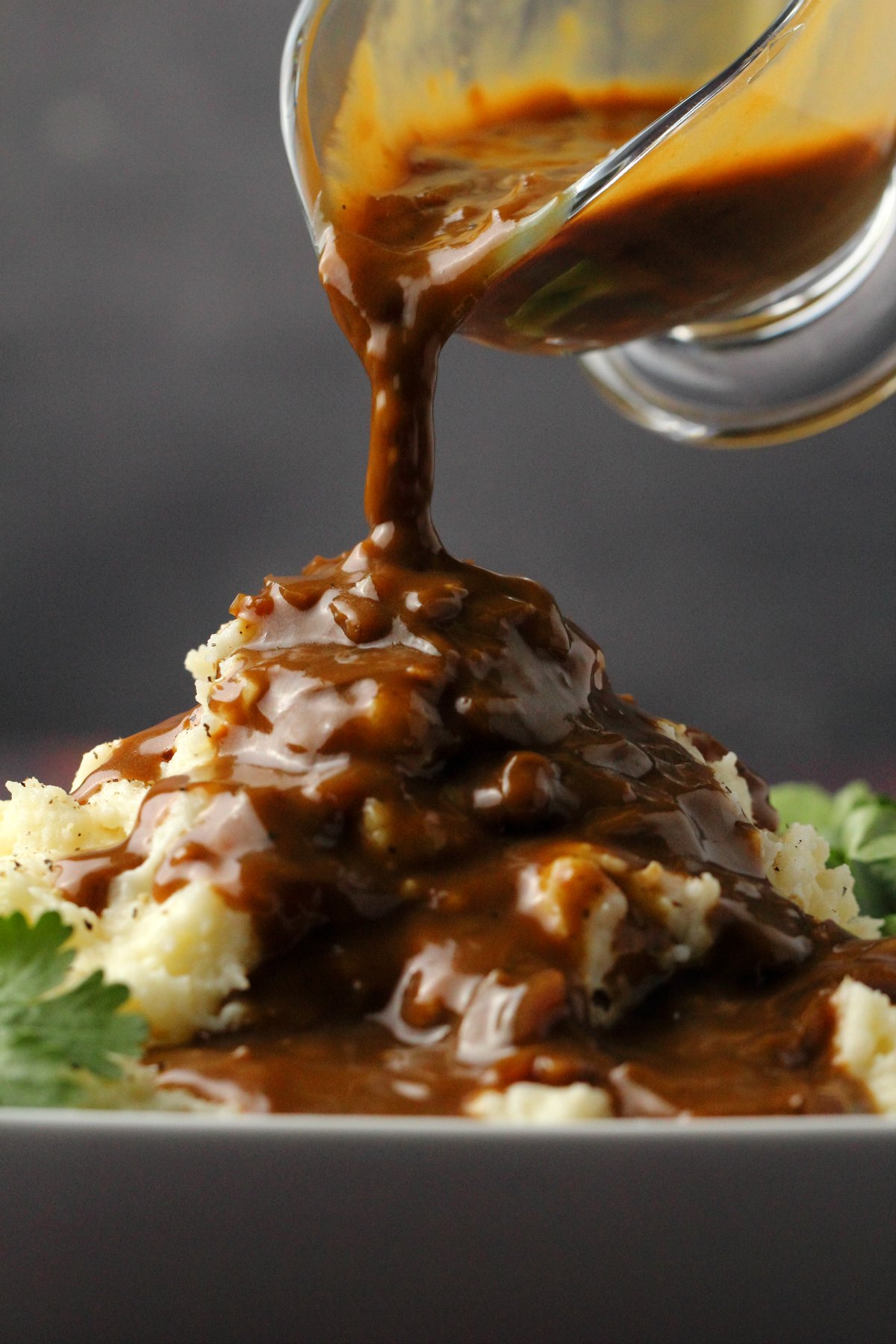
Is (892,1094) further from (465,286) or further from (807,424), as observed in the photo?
(807,424)

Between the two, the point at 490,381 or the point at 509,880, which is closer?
the point at 509,880

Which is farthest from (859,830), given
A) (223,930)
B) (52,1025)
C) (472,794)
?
(52,1025)

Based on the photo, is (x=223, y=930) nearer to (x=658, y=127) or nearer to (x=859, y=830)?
(x=658, y=127)

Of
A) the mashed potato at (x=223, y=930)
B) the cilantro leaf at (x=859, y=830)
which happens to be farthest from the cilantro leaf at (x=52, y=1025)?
the cilantro leaf at (x=859, y=830)

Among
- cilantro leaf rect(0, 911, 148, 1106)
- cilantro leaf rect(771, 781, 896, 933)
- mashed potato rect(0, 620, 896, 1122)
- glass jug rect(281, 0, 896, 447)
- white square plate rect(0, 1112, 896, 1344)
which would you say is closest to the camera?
white square plate rect(0, 1112, 896, 1344)

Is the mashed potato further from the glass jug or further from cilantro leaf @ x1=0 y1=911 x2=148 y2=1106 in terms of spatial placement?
the glass jug

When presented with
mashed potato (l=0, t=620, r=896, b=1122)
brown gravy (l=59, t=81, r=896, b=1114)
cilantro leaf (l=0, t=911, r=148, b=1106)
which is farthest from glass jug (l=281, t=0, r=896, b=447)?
cilantro leaf (l=0, t=911, r=148, b=1106)

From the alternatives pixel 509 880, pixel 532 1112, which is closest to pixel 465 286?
pixel 509 880
